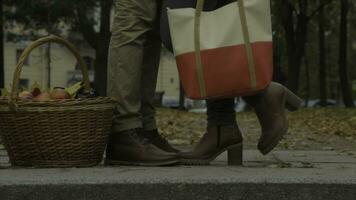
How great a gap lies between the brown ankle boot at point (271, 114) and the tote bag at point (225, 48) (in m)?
0.32

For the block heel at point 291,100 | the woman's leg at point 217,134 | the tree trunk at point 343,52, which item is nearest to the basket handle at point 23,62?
the woman's leg at point 217,134

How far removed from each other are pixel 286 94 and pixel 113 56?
3.62 feet

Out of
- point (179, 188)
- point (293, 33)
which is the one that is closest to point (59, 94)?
point (179, 188)

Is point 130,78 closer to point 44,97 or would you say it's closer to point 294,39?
point 44,97

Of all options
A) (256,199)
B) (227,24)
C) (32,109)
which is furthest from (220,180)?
(32,109)

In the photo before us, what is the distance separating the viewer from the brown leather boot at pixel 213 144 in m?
4.22

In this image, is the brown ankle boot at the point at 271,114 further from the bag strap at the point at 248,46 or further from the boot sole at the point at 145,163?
the boot sole at the point at 145,163

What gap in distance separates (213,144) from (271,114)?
1.42ft

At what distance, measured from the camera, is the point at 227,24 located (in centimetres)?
372

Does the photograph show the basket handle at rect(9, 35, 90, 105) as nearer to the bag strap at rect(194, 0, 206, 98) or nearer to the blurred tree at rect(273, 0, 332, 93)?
the bag strap at rect(194, 0, 206, 98)

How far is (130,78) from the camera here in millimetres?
4102

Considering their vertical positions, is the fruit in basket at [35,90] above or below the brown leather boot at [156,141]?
above

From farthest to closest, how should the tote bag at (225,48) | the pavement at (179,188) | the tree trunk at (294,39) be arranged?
the tree trunk at (294,39) → the tote bag at (225,48) → the pavement at (179,188)

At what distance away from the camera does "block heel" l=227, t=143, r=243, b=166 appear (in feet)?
14.0
